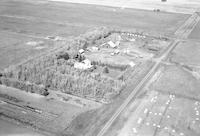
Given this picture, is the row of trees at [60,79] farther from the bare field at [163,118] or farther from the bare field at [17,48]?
the bare field at [163,118]

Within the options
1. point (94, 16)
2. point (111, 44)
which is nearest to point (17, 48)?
point (111, 44)

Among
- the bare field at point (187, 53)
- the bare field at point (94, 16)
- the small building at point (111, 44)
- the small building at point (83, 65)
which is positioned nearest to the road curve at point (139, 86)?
the bare field at point (187, 53)

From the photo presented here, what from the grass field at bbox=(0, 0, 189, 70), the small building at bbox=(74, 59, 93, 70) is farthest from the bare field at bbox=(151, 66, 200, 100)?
the grass field at bbox=(0, 0, 189, 70)

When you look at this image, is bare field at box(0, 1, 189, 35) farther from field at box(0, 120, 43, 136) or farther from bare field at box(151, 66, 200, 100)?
field at box(0, 120, 43, 136)

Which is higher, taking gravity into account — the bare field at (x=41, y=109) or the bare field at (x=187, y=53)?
the bare field at (x=187, y=53)

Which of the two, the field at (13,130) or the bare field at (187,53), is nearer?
the field at (13,130)

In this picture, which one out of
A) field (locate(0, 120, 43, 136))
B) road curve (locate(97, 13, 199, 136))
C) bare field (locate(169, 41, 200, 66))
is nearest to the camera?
Answer: field (locate(0, 120, 43, 136))

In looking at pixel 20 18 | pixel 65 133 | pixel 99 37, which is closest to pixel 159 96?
pixel 65 133

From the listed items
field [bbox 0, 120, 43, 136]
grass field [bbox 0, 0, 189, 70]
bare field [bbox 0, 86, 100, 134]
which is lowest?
field [bbox 0, 120, 43, 136]

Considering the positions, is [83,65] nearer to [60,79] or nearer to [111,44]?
[60,79]
